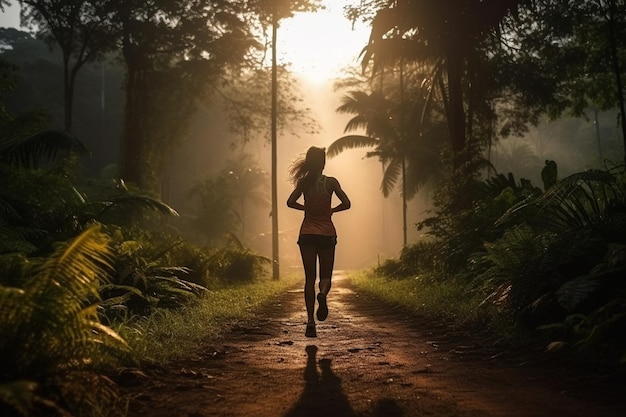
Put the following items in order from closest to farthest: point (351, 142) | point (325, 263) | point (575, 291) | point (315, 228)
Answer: point (575, 291) → point (315, 228) → point (325, 263) → point (351, 142)

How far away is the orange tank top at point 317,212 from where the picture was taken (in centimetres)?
591

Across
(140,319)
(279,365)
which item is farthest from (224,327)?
(279,365)

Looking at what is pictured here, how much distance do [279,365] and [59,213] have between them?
6.10 metres

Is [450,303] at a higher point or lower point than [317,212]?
lower

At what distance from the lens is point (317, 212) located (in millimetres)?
5949

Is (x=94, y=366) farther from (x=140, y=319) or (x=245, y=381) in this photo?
(x=140, y=319)

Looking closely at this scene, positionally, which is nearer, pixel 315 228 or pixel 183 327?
pixel 315 228

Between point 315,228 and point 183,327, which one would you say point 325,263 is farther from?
point 183,327

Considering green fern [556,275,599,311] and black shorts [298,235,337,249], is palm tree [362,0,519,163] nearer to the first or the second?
black shorts [298,235,337,249]

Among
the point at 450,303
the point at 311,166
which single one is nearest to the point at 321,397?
the point at 311,166

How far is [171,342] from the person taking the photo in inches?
212

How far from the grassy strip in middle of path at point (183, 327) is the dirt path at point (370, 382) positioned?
0.20 meters

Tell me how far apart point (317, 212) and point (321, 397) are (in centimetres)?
256

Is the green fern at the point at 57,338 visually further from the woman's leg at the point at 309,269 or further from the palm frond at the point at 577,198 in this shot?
the palm frond at the point at 577,198
